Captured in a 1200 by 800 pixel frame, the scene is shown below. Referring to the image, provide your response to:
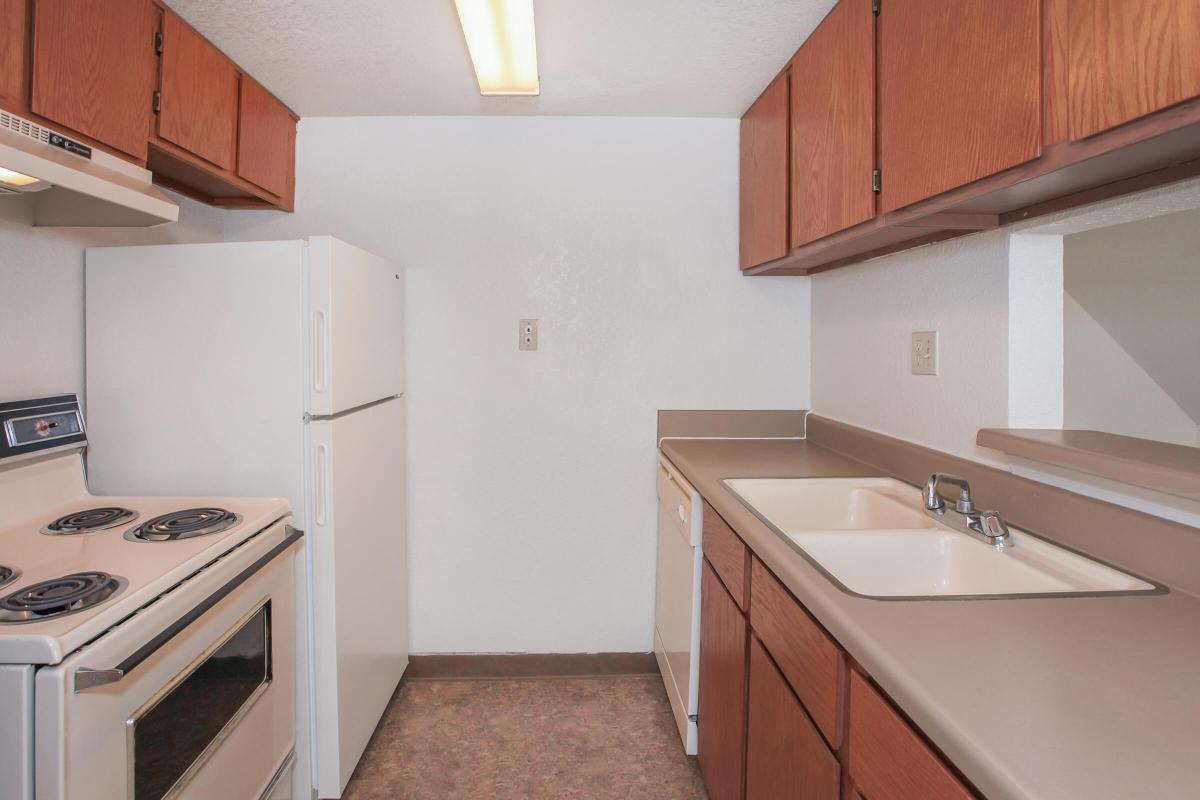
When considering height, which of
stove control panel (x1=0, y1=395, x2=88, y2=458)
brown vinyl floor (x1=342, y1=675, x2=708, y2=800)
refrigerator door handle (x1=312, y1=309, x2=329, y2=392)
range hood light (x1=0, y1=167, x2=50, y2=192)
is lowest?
brown vinyl floor (x1=342, y1=675, x2=708, y2=800)

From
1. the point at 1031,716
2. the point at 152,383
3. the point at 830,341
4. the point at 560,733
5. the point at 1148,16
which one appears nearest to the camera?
the point at 1031,716

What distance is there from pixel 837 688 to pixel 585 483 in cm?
165

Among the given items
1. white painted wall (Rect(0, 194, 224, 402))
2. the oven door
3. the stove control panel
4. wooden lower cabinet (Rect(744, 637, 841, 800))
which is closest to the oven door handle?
the oven door

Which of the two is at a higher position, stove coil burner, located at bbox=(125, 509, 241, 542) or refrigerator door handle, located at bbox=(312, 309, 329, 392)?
refrigerator door handle, located at bbox=(312, 309, 329, 392)

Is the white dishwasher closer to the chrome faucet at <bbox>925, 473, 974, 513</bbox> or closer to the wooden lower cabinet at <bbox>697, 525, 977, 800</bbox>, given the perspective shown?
the wooden lower cabinet at <bbox>697, 525, 977, 800</bbox>

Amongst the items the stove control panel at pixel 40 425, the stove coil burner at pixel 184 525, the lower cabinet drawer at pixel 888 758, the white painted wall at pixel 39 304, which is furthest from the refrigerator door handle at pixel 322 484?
the lower cabinet drawer at pixel 888 758

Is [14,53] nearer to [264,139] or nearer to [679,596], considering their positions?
[264,139]

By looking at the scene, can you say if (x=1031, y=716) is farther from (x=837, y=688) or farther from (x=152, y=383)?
(x=152, y=383)

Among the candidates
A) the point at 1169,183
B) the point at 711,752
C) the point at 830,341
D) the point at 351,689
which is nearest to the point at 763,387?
the point at 830,341

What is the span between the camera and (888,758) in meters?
0.78

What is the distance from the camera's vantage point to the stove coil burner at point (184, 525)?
4.45 feet

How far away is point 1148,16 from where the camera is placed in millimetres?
765

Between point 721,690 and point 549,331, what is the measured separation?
1.43m

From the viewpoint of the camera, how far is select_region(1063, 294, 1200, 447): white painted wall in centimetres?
162
